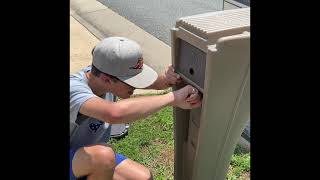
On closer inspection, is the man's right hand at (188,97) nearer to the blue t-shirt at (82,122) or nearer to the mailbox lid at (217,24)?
the mailbox lid at (217,24)

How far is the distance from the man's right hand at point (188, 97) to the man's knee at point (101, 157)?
44cm

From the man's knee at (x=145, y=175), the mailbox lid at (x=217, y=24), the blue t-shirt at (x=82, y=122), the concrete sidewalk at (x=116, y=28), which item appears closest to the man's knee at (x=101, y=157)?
the blue t-shirt at (x=82, y=122)

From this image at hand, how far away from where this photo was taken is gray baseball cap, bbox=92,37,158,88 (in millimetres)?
2434

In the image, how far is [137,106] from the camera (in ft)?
7.61

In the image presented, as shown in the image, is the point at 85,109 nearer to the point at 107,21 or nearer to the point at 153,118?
the point at 153,118

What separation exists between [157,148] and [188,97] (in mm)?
1783

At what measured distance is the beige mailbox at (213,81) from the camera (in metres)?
2.09

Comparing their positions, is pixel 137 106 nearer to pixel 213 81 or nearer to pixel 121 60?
pixel 121 60

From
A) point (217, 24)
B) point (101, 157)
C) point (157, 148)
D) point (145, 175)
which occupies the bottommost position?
point (157, 148)

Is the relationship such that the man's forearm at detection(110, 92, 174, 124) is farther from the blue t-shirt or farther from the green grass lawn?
the green grass lawn

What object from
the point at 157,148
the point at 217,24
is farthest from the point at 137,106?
the point at 157,148

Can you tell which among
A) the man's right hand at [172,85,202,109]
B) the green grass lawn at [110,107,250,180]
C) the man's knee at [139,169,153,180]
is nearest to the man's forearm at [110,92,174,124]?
the man's right hand at [172,85,202,109]
